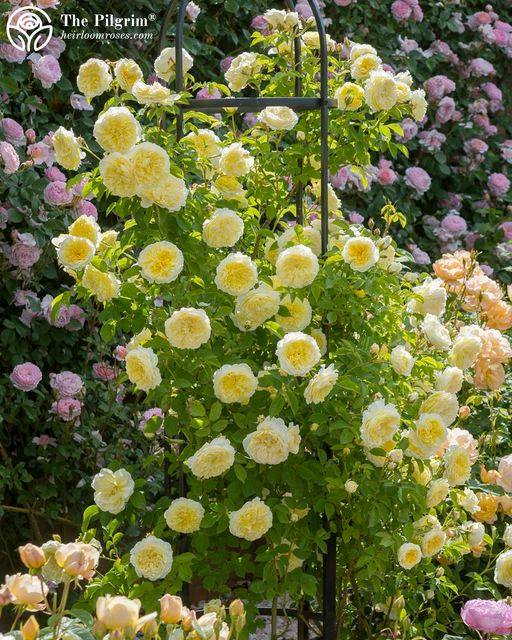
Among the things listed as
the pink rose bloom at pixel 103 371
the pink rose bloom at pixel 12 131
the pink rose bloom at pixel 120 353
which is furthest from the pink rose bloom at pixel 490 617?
the pink rose bloom at pixel 12 131

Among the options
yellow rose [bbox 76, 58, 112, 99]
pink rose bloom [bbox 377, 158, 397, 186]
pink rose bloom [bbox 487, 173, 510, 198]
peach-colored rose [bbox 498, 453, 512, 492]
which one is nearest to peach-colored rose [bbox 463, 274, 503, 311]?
peach-colored rose [bbox 498, 453, 512, 492]

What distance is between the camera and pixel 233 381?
1.88m

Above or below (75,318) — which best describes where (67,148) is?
above

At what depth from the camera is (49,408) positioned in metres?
2.94

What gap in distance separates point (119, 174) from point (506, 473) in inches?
40.4

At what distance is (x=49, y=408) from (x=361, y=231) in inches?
44.1

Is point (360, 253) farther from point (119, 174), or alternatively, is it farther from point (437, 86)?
point (437, 86)

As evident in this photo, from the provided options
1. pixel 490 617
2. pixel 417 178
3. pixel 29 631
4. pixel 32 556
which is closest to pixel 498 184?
pixel 417 178

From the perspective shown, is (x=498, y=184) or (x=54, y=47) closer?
(x=54, y=47)

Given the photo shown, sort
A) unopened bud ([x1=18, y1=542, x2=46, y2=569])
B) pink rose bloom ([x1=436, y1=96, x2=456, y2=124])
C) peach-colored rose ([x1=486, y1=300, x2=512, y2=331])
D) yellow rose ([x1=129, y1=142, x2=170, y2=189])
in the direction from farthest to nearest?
1. pink rose bloom ([x1=436, y1=96, x2=456, y2=124])
2. peach-colored rose ([x1=486, y1=300, x2=512, y2=331])
3. yellow rose ([x1=129, y1=142, x2=170, y2=189])
4. unopened bud ([x1=18, y1=542, x2=46, y2=569])

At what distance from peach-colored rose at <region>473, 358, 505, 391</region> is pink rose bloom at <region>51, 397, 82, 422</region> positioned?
3.42 ft

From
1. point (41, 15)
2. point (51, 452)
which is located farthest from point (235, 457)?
point (41, 15)

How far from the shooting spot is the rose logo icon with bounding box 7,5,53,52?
9.29 ft

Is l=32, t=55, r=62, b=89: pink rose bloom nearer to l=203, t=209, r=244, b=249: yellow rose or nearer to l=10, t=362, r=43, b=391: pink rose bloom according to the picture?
l=10, t=362, r=43, b=391: pink rose bloom
